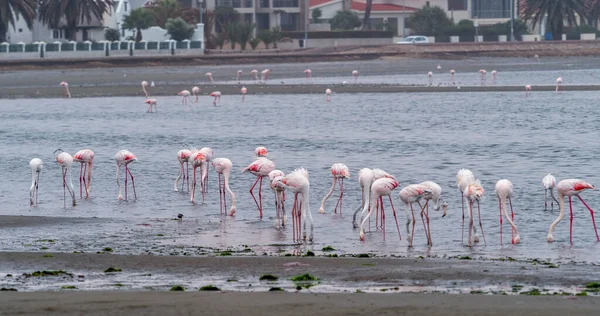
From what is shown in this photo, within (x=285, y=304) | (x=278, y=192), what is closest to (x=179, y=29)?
(x=278, y=192)

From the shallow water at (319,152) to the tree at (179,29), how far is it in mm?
37913

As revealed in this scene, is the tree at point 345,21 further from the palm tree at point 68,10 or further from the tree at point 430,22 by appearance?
the palm tree at point 68,10

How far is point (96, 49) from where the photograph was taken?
251ft

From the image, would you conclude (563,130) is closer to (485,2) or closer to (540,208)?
(540,208)

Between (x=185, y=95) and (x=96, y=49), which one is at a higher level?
(x=96, y=49)

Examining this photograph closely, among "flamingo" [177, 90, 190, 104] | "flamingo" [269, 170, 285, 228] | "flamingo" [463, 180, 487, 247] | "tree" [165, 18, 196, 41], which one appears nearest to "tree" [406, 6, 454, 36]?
"tree" [165, 18, 196, 41]

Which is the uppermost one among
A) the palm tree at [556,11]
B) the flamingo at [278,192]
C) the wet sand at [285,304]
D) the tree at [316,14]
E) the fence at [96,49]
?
the tree at [316,14]

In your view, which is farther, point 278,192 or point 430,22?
point 430,22

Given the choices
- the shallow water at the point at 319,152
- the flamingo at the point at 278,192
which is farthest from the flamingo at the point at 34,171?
the flamingo at the point at 278,192

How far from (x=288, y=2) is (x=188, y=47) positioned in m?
25.2

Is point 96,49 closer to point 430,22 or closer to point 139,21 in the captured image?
point 139,21

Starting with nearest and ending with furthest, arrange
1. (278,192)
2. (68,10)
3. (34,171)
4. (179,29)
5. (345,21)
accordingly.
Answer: (278,192)
(34,171)
(68,10)
(179,29)
(345,21)

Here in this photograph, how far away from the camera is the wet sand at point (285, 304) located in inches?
325

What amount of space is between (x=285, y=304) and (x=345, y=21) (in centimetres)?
10032
